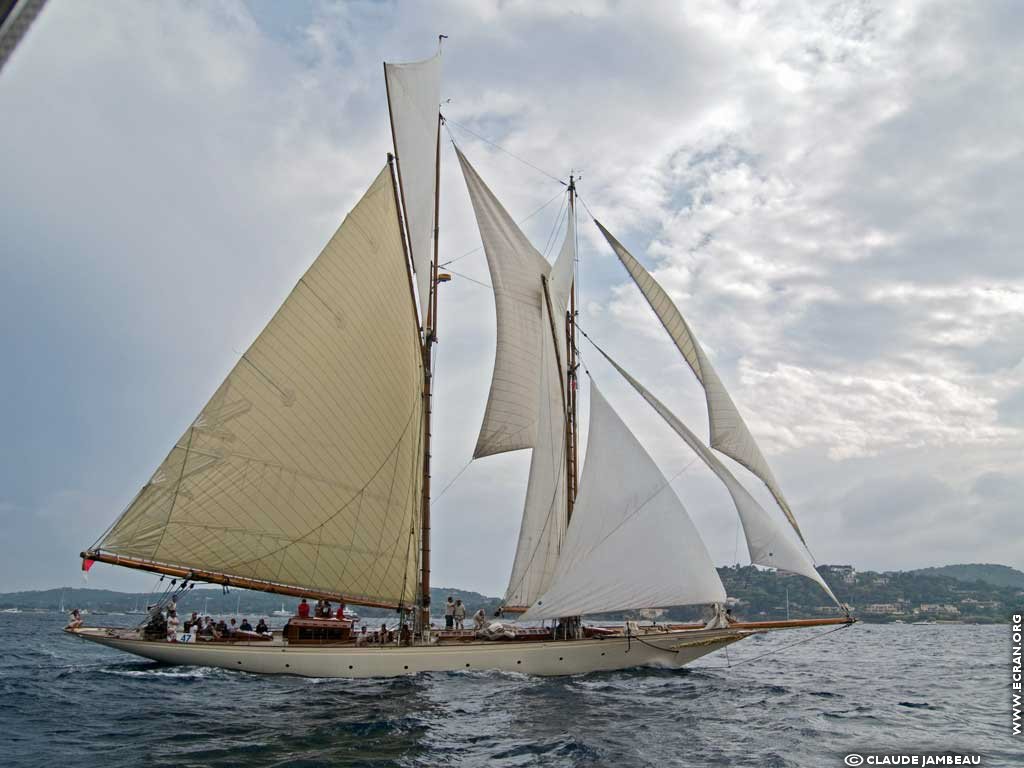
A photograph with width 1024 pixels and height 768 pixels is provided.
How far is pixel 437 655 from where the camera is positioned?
25734 millimetres

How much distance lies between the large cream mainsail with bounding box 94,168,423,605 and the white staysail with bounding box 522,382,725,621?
6.25 m

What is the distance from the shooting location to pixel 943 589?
5576 inches

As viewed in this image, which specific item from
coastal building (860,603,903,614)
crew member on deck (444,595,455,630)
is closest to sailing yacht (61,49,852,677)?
crew member on deck (444,595,455,630)

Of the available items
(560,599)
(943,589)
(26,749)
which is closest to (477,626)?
(560,599)

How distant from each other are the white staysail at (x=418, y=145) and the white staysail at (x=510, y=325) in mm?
1996

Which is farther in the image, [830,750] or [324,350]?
[324,350]

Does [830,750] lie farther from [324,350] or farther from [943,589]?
[943,589]

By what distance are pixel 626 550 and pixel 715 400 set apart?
6.88m

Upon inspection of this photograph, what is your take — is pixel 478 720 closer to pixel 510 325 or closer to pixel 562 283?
pixel 510 325

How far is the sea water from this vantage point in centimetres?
1511

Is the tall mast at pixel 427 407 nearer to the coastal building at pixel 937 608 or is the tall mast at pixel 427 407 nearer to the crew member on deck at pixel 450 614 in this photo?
the crew member on deck at pixel 450 614

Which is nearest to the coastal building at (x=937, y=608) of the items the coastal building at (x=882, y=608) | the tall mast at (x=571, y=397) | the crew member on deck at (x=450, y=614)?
the coastal building at (x=882, y=608)

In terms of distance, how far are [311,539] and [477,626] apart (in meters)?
7.37

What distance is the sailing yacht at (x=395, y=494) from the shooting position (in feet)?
76.6
